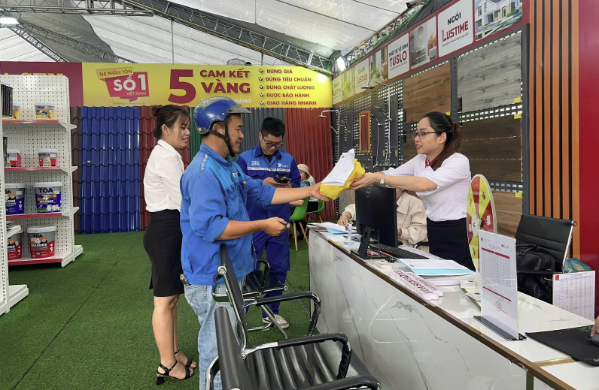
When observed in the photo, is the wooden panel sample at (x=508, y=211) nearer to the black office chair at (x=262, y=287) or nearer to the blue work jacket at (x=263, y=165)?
the blue work jacket at (x=263, y=165)

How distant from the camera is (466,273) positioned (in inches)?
66.4

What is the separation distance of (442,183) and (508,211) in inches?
58.2

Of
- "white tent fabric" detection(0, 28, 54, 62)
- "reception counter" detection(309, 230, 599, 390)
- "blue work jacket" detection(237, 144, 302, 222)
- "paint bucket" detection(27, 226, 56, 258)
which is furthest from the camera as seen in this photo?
"white tent fabric" detection(0, 28, 54, 62)

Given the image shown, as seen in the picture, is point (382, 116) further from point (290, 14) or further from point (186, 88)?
point (186, 88)

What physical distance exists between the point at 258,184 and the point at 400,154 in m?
3.37

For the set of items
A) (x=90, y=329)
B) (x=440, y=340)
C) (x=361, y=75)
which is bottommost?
(x=90, y=329)

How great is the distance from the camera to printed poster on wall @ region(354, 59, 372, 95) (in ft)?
20.8

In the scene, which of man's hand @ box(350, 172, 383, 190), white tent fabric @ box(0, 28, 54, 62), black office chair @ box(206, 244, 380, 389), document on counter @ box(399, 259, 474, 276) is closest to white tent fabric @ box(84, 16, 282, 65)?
white tent fabric @ box(0, 28, 54, 62)

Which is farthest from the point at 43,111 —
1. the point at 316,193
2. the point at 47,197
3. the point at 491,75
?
the point at 491,75

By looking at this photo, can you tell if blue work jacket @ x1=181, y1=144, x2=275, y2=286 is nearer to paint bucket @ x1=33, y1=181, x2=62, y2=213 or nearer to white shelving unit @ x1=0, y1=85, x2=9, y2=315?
white shelving unit @ x1=0, y1=85, x2=9, y2=315

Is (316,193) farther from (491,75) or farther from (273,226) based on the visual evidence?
(491,75)

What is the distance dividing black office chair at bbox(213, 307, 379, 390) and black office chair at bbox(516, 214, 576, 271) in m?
1.58

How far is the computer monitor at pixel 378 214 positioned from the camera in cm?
180

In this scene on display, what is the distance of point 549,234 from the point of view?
7.49ft
